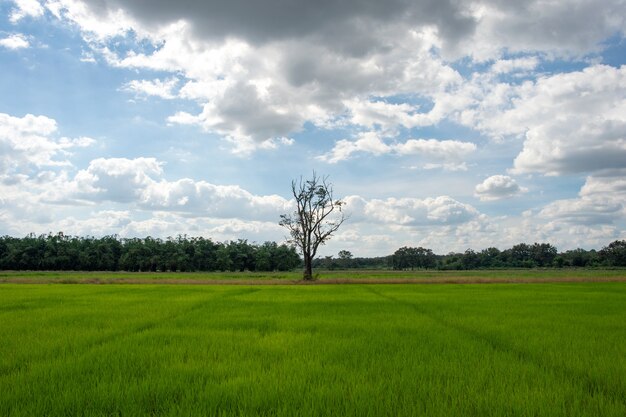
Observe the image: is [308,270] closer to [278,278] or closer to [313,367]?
[278,278]

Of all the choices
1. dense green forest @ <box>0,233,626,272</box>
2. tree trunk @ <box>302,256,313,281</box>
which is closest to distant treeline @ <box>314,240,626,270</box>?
dense green forest @ <box>0,233,626,272</box>

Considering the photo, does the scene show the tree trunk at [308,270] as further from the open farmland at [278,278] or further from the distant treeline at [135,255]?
the distant treeline at [135,255]

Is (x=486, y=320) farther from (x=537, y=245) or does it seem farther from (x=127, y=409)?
(x=537, y=245)

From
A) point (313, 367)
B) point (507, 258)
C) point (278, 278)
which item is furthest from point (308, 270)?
point (507, 258)

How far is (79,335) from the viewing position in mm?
9469

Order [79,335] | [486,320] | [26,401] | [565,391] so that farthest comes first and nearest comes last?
[486,320] < [79,335] < [565,391] < [26,401]

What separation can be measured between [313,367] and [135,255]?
104148mm

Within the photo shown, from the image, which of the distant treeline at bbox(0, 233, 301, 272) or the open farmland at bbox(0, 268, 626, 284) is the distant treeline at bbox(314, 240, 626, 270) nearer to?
the distant treeline at bbox(0, 233, 301, 272)

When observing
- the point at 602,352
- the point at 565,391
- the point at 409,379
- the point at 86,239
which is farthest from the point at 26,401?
the point at 86,239

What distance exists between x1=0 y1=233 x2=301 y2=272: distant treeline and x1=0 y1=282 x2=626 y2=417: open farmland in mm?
95671

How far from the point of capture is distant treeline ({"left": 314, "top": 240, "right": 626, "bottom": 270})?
125363 millimetres

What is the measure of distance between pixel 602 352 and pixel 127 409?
7.54m

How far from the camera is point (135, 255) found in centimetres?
10181

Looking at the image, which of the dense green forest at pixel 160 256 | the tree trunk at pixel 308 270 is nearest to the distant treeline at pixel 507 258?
the dense green forest at pixel 160 256
